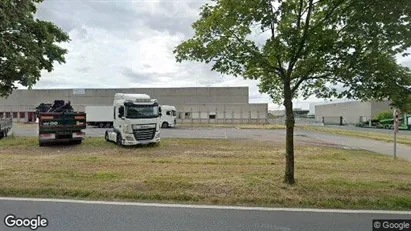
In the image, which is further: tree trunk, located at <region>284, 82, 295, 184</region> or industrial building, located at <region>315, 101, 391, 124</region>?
industrial building, located at <region>315, 101, 391, 124</region>

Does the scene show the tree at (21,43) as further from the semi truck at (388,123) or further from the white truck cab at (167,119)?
the semi truck at (388,123)

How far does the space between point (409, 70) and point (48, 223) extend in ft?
24.4

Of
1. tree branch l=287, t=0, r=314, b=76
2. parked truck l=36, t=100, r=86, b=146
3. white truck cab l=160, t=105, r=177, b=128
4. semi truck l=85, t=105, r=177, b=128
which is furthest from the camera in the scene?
semi truck l=85, t=105, r=177, b=128

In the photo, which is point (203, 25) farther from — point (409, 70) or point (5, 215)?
point (5, 215)

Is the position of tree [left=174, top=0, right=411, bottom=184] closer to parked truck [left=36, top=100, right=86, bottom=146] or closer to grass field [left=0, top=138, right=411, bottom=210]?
grass field [left=0, top=138, right=411, bottom=210]

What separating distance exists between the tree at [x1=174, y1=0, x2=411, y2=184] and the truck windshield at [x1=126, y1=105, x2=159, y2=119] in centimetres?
985

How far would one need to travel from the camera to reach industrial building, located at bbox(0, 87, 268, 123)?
64.9 metres

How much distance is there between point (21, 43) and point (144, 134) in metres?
8.59

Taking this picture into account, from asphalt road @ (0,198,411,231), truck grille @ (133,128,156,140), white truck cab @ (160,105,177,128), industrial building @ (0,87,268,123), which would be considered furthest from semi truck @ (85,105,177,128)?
asphalt road @ (0,198,411,231)

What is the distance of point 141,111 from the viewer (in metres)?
16.5

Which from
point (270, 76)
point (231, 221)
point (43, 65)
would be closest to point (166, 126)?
point (43, 65)

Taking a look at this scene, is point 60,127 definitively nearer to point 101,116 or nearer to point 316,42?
point 316,42

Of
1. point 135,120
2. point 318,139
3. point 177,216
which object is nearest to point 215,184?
point 177,216

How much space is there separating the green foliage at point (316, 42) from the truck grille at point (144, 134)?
1005 cm
